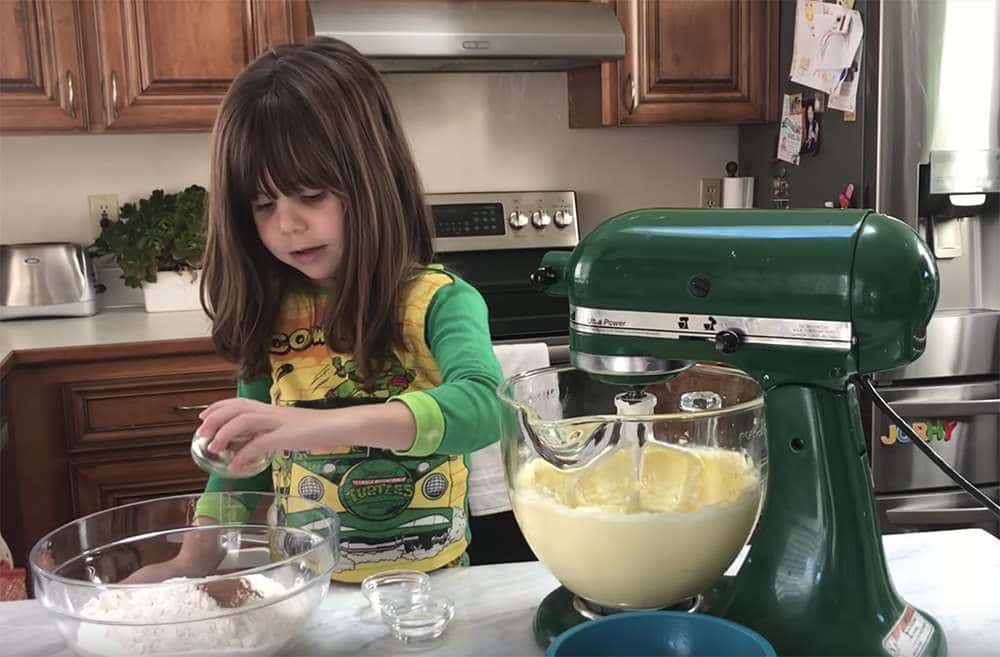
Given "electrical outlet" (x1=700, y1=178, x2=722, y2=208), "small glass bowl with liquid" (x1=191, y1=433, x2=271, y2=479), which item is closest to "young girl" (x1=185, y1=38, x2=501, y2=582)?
"small glass bowl with liquid" (x1=191, y1=433, x2=271, y2=479)

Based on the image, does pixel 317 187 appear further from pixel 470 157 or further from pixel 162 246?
pixel 470 157

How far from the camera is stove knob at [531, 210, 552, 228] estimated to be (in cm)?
279

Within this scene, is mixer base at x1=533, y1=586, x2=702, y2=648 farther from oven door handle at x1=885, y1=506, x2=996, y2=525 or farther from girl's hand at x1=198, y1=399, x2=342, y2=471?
oven door handle at x1=885, y1=506, x2=996, y2=525

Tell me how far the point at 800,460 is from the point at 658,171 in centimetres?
234

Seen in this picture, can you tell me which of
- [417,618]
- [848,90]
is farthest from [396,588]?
[848,90]

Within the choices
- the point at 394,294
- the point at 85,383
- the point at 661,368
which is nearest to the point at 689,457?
the point at 661,368

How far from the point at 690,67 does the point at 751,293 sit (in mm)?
2113

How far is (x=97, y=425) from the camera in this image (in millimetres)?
2125

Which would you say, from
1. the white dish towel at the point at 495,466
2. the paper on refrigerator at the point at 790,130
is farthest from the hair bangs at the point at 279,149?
the paper on refrigerator at the point at 790,130

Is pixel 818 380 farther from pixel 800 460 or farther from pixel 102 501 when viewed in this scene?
pixel 102 501

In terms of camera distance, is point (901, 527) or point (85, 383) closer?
point (85, 383)

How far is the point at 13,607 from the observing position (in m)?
0.82

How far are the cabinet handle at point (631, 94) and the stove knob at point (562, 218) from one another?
36 cm

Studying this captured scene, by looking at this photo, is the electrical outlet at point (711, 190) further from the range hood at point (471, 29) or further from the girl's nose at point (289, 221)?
the girl's nose at point (289, 221)
